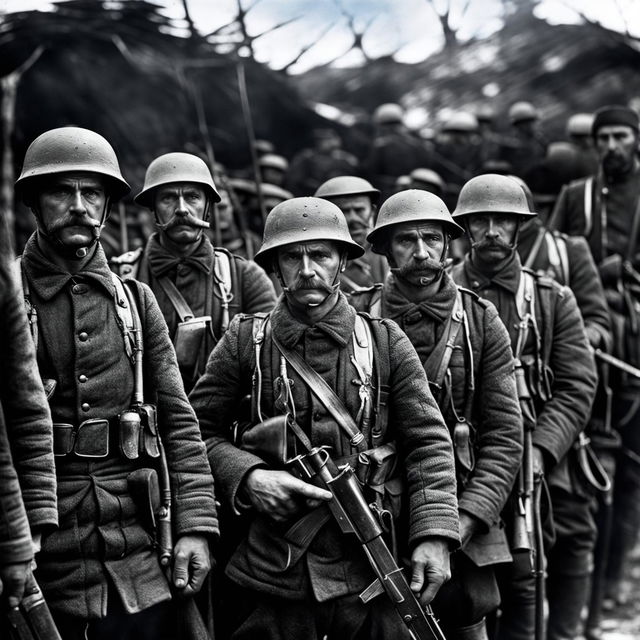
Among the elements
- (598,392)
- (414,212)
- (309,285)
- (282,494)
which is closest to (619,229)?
(598,392)

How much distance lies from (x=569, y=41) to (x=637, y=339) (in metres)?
11.0

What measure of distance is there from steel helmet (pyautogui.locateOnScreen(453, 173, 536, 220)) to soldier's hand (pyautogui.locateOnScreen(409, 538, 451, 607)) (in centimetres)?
221

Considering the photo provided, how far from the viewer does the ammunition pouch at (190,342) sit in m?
5.05

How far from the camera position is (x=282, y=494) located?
394cm

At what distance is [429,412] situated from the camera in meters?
4.11

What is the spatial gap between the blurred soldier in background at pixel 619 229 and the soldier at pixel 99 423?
4649mm

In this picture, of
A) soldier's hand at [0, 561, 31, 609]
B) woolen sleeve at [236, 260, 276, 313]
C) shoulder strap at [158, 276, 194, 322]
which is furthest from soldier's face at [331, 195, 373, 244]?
soldier's hand at [0, 561, 31, 609]

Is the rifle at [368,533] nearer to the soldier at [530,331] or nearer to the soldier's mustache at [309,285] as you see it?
the soldier's mustache at [309,285]

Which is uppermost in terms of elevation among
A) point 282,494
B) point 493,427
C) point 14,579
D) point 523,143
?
→ point 14,579

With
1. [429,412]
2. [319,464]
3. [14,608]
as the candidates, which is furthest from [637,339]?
[14,608]

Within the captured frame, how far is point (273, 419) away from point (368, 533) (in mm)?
644

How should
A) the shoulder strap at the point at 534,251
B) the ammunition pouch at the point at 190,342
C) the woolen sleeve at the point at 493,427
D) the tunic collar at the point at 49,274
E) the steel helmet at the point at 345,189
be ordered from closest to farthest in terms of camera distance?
1. the tunic collar at the point at 49,274
2. the woolen sleeve at the point at 493,427
3. the ammunition pouch at the point at 190,342
4. the shoulder strap at the point at 534,251
5. the steel helmet at the point at 345,189

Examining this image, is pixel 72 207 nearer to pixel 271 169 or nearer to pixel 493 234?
pixel 493 234

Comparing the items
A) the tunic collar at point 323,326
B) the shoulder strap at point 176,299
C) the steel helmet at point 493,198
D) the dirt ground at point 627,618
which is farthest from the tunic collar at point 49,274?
the dirt ground at point 627,618
